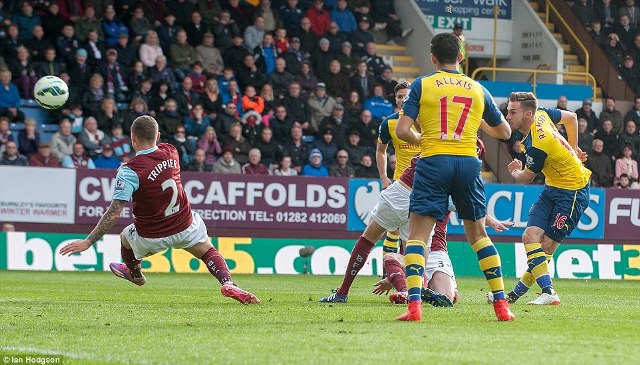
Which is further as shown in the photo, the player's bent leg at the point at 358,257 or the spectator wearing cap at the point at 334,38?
the spectator wearing cap at the point at 334,38

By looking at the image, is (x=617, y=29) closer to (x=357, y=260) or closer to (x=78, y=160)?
(x=78, y=160)

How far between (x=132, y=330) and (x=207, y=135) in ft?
48.7

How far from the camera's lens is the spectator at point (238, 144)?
23.5 meters

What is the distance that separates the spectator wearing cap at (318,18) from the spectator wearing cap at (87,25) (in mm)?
5491

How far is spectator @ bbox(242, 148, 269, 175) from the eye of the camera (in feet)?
75.1

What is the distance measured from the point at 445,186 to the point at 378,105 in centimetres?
1729

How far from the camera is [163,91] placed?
23766 millimetres

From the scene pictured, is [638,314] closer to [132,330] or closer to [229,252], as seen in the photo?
[132,330]

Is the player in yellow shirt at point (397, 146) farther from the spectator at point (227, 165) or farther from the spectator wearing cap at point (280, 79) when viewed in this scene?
the spectator wearing cap at point (280, 79)

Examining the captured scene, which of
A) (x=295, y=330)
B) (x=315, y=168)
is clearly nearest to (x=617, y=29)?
(x=315, y=168)

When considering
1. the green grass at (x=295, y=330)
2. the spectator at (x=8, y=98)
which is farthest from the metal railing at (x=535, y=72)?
the green grass at (x=295, y=330)

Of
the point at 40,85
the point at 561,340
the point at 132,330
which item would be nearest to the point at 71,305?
the point at 132,330

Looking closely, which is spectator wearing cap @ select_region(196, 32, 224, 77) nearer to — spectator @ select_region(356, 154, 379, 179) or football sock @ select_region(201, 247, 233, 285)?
spectator @ select_region(356, 154, 379, 179)

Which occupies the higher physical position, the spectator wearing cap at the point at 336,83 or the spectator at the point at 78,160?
the spectator wearing cap at the point at 336,83
